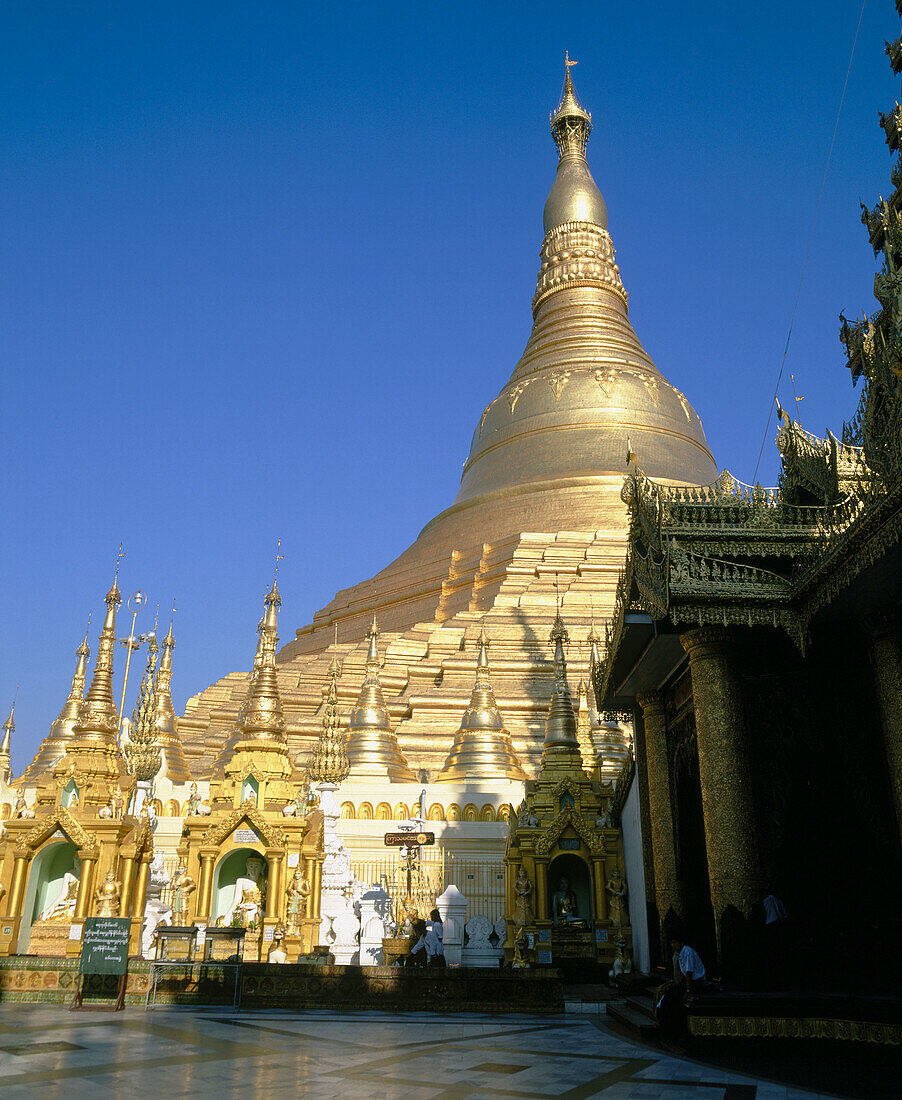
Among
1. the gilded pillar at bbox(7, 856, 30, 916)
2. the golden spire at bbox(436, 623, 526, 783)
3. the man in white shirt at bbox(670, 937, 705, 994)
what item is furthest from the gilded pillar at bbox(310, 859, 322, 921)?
the man in white shirt at bbox(670, 937, 705, 994)

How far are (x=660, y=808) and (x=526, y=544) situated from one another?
724 inches

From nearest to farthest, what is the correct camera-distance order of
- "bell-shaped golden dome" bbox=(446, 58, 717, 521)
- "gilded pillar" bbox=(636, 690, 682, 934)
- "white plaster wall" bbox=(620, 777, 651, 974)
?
"gilded pillar" bbox=(636, 690, 682, 934) < "white plaster wall" bbox=(620, 777, 651, 974) < "bell-shaped golden dome" bbox=(446, 58, 717, 521)

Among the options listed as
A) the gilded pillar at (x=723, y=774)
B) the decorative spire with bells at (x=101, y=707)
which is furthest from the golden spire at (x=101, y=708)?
the gilded pillar at (x=723, y=774)

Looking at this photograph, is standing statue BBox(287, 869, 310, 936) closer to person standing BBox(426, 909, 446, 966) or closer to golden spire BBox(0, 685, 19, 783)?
person standing BBox(426, 909, 446, 966)

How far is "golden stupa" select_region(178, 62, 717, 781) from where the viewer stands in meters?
25.3

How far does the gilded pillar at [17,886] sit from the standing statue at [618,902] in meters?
9.18

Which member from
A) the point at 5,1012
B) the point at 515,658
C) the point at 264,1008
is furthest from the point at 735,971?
the point at 515,658

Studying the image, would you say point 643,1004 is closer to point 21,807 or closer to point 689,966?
point 689,966

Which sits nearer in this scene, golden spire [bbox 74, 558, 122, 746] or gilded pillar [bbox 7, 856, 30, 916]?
gilded pillar [bbox 7, 856, 30, 916]

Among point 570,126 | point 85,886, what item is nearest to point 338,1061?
point 85,886

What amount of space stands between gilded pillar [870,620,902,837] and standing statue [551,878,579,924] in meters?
7.69

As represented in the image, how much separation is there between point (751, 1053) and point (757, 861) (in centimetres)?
183

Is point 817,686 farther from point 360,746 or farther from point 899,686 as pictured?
point 360,746

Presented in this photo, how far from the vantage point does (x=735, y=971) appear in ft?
27.7
